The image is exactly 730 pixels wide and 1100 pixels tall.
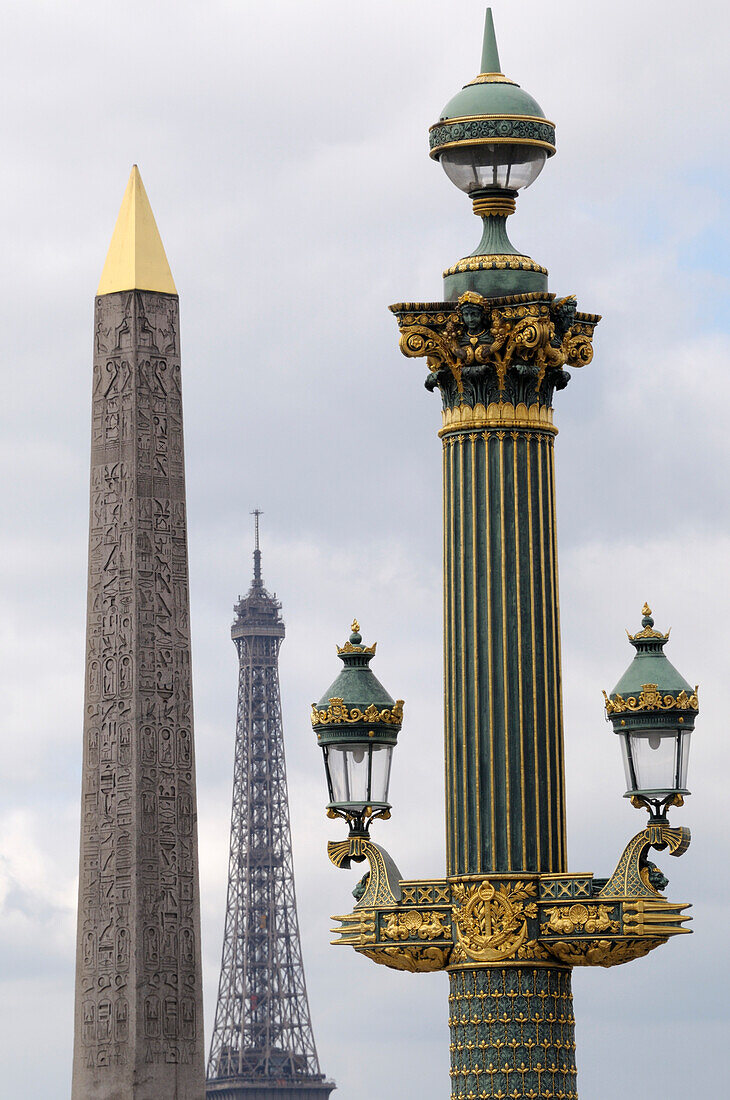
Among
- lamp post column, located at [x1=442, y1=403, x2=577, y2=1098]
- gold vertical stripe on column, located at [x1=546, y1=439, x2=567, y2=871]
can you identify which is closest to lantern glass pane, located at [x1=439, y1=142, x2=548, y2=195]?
lamp post column, located at [x1=442, y1=403, x2=577, y2=1098]

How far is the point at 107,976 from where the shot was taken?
3934 cm

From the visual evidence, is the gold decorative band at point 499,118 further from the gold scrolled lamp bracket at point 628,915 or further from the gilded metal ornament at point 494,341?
the gold scrolled lamp bracket at point 628,915

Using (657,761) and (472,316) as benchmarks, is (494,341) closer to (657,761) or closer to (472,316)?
(472,316)

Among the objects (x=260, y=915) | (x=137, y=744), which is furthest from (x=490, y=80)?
(x=260, y=915)

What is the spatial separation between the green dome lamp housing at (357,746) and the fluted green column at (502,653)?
364 mm

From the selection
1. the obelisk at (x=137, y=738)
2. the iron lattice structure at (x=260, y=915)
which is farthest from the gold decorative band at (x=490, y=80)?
the iron lattice structure at (x=260, y=915)

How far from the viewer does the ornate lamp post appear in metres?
17.1

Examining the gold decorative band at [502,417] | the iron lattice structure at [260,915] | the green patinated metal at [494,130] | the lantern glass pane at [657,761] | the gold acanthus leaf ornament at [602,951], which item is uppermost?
the iron lattice structure at [260,915]

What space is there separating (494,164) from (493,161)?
2cm

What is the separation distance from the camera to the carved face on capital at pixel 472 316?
1789 cm

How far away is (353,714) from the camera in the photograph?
58.1 ft

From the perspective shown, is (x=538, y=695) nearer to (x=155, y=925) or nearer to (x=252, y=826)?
(x=155, y=925)

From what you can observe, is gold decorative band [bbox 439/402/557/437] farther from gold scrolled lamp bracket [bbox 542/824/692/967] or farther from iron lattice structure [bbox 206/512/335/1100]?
iron lattice structure [bbox 206/512/335/1100]

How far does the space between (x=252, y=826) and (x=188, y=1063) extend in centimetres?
10220
